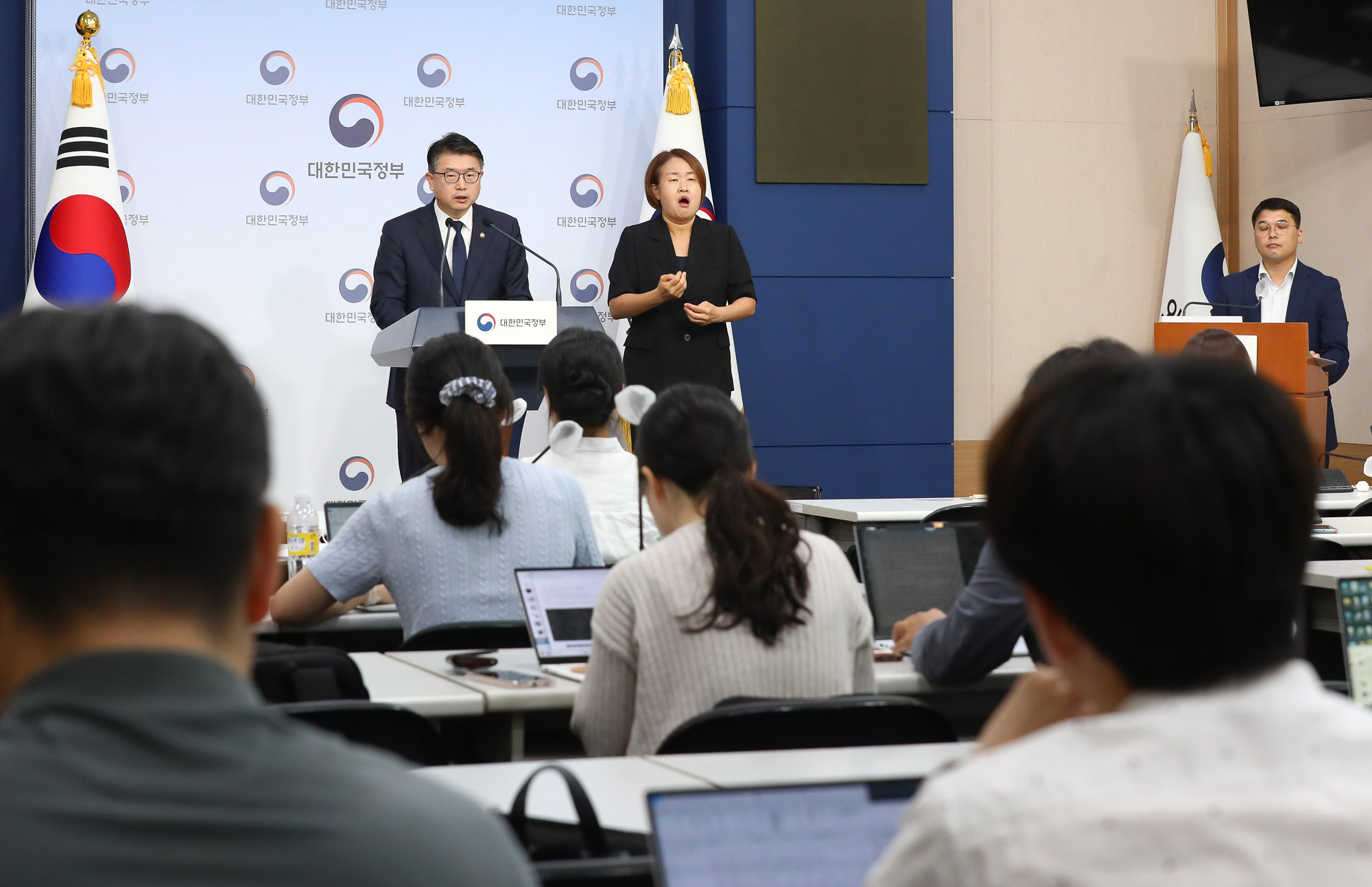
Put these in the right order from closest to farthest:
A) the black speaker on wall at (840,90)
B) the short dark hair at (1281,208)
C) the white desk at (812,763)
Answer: the white desk at (812,763) → the short dark hair at (1281,208) → the black speaker on wall at (840,90)

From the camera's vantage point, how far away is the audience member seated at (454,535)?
9.73ft

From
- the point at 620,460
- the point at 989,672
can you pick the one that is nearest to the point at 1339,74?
the point at 620,460

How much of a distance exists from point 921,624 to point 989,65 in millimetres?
6454

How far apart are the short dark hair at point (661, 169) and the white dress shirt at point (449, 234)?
778 mm

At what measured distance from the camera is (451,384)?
3.03 meters

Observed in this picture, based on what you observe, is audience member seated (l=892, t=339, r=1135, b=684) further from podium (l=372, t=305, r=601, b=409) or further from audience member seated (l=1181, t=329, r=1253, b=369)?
podium (l=372, t=305, r=601, b=409)

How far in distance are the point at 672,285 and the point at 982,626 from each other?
3.70 m

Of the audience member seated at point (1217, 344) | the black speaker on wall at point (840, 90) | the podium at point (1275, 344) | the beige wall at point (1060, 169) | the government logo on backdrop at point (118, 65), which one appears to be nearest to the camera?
the audience member seated at point (1217, 344)

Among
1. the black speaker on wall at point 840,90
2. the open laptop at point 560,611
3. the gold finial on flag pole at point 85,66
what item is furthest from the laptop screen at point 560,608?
the black speaker on wall at point 840,90

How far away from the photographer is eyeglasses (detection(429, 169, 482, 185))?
19.6ft

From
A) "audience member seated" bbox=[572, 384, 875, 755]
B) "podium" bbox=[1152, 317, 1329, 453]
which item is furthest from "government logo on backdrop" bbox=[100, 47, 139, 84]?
"audience member seated" bbox=[572, 384, 875, 755]

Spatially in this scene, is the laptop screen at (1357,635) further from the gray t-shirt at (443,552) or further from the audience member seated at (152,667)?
the audience member seated at (152,667)

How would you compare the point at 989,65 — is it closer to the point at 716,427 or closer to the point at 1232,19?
the point at 1232,19

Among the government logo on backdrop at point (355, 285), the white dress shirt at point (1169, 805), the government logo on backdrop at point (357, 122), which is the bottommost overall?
the white dress shirt at point (1169, 805)
